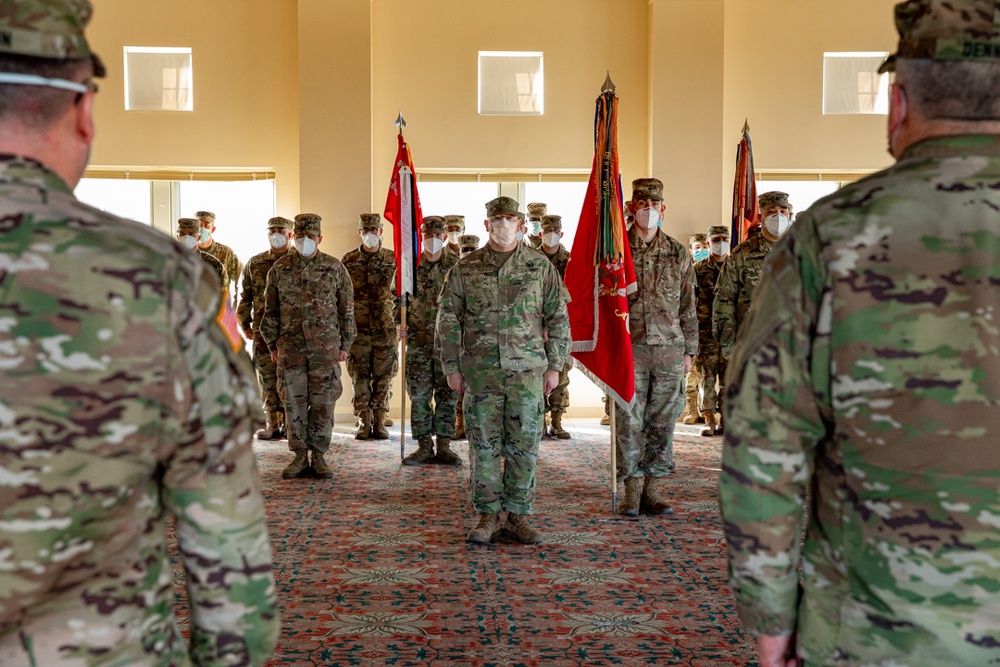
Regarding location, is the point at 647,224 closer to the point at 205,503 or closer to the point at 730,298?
the point at 730,298

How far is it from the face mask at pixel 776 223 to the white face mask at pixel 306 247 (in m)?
3.05

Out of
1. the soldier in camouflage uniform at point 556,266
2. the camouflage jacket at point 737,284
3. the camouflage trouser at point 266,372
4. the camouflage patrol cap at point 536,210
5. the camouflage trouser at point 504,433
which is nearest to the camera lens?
the camouflage trouser at point 504,433

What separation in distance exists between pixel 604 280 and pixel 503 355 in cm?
86

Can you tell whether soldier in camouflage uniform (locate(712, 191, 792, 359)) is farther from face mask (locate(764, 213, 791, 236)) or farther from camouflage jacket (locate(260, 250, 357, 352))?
camouflage jacket (locate(260, 250, 357, 352))

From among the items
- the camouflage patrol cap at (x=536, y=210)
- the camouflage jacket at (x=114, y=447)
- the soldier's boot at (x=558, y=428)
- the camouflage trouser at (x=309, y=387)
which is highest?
the camouflage patrol cap at (x=536, y=210)

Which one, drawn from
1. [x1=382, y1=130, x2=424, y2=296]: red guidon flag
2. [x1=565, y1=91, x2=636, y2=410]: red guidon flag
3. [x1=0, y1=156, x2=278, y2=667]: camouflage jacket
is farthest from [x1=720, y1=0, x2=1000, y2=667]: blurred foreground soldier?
[x1=382, y1=130, x2=424, y2=296]: red guidon flag

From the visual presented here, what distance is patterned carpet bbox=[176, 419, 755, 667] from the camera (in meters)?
3.38

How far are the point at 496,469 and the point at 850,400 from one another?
3479 millimetres

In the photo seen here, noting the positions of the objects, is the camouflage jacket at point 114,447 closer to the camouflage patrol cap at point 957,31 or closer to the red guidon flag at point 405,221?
the camouflage patrol cap at point 957,31

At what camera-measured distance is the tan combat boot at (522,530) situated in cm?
484

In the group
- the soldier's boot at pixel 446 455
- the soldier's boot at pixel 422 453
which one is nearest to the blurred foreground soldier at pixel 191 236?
the soldier's boot at pixel 422 453

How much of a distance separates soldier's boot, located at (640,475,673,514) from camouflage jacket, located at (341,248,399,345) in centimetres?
340

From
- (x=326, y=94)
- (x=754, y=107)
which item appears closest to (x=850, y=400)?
(x=326, y=94)

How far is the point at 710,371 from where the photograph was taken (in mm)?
8500
